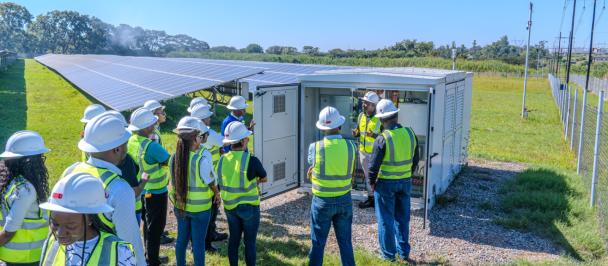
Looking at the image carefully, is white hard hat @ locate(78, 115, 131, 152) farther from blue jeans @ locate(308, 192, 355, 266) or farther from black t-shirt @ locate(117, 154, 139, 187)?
blue jeans @ locate(308, 192, 355, 266)

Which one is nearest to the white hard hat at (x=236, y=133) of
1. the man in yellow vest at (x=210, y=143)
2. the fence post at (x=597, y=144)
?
the man in yellow vest at (x=210, y=143)

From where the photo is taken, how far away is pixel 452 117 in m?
9.39

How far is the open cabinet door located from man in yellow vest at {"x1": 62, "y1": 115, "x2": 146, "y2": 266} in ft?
15.3

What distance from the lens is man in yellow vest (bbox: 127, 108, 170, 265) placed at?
16.5 feet

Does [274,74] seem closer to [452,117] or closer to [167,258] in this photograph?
[452,117]

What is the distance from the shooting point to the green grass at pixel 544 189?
23.2 feet

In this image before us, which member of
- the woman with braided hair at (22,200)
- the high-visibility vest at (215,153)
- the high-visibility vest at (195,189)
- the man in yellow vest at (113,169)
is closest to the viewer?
the man in yellow vest at (113,169)

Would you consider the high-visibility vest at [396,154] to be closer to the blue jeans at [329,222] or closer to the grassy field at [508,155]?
the blue jeans at [329,222]

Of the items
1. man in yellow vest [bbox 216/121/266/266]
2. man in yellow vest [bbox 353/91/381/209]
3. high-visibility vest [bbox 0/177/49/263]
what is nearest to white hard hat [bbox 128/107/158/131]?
man in yellow vest [bbox 216/121/266/266]

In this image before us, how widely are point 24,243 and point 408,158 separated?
4.24 m

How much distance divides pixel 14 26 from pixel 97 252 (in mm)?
130137

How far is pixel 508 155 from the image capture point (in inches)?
540

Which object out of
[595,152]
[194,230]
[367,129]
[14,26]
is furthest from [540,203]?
[14,26]

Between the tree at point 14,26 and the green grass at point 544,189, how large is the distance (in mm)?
112387
